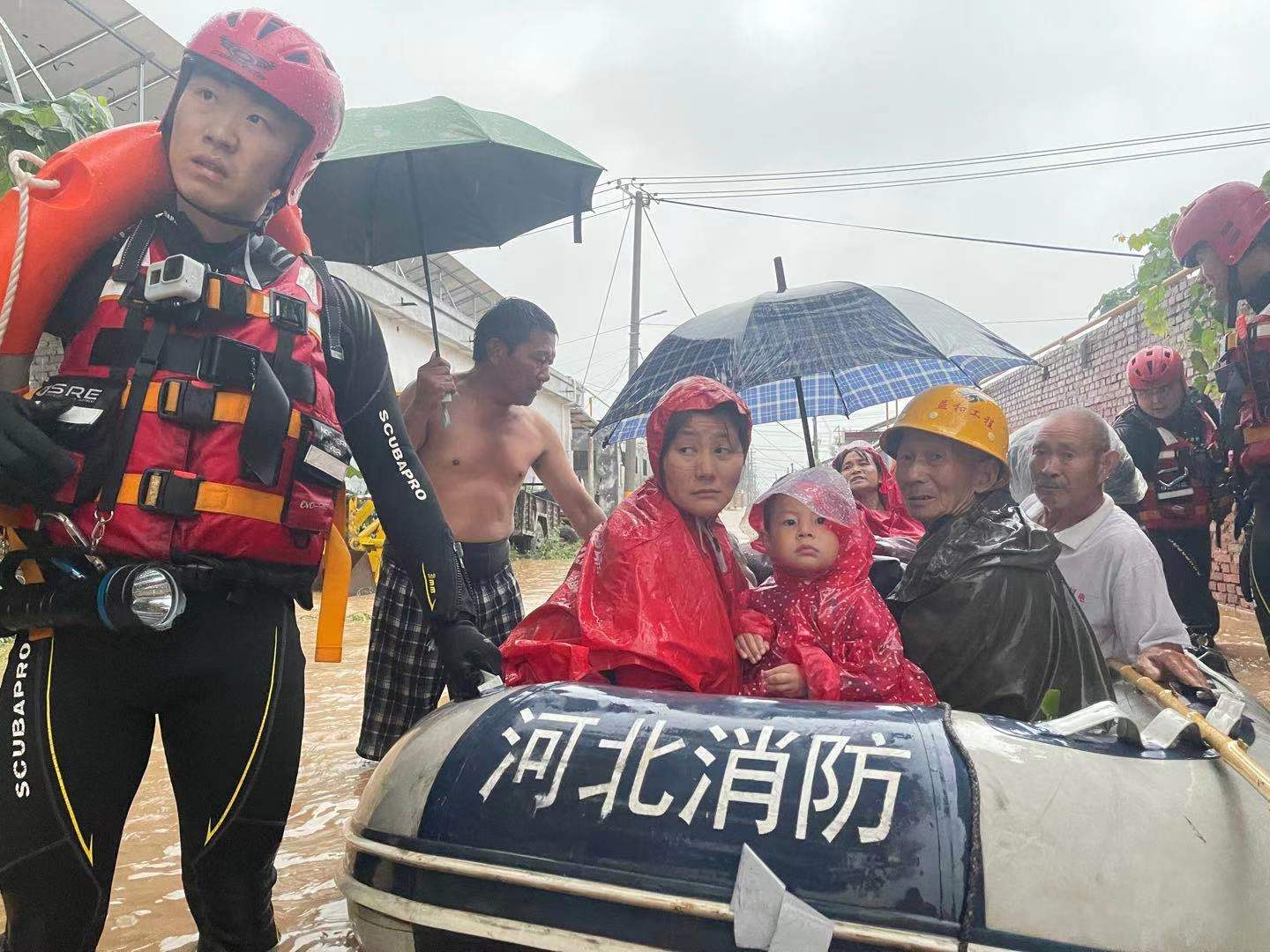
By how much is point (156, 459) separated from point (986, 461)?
1.91 meters

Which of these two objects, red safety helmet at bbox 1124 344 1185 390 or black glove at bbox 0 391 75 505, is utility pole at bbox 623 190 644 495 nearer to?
red safety helmet at bbox 1124 344 1185 390

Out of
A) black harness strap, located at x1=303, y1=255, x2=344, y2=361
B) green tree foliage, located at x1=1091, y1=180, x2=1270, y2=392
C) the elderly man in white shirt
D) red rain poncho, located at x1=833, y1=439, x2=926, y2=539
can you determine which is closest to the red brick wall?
green tree foliage, located at x1=1091, y1=180, x2=1270, y2=392

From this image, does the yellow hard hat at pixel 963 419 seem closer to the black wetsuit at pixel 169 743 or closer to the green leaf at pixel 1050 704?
the green leaf at pixel 1050 704

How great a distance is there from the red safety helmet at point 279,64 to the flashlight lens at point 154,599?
0.79 metres

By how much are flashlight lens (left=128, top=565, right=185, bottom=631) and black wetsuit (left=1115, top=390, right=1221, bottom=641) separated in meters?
4.87

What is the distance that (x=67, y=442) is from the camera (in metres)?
1.27

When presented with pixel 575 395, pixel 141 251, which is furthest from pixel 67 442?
pixel 575 395

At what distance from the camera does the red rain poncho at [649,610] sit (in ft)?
5.95

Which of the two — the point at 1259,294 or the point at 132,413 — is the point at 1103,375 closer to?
the point at 1259,294

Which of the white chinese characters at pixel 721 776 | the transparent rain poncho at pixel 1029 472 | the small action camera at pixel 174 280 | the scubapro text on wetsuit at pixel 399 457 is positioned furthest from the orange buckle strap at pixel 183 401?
the transparent rain poncho at pixel 1029 472

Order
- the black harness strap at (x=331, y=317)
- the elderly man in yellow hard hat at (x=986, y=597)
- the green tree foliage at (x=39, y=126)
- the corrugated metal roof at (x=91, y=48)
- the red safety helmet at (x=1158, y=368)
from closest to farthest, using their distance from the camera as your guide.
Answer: the black harness strap at (x=331, y=317) < the elderly man in yellow hard hat at (x=986, y=597) < the green tree foliage at (x=39, y=126) < the red safety helmet at (x=1158, y=368) < the corrugated metal roof at (x=91, y=48)

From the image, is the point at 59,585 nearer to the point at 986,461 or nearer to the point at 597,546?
the point at 597,546

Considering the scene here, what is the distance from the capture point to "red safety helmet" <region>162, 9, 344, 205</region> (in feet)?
4.64

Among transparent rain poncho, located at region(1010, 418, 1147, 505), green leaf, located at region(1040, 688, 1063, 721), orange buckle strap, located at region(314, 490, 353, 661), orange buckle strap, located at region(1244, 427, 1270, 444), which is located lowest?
green leaf, located at region(1040, 688, 1063, 721)
